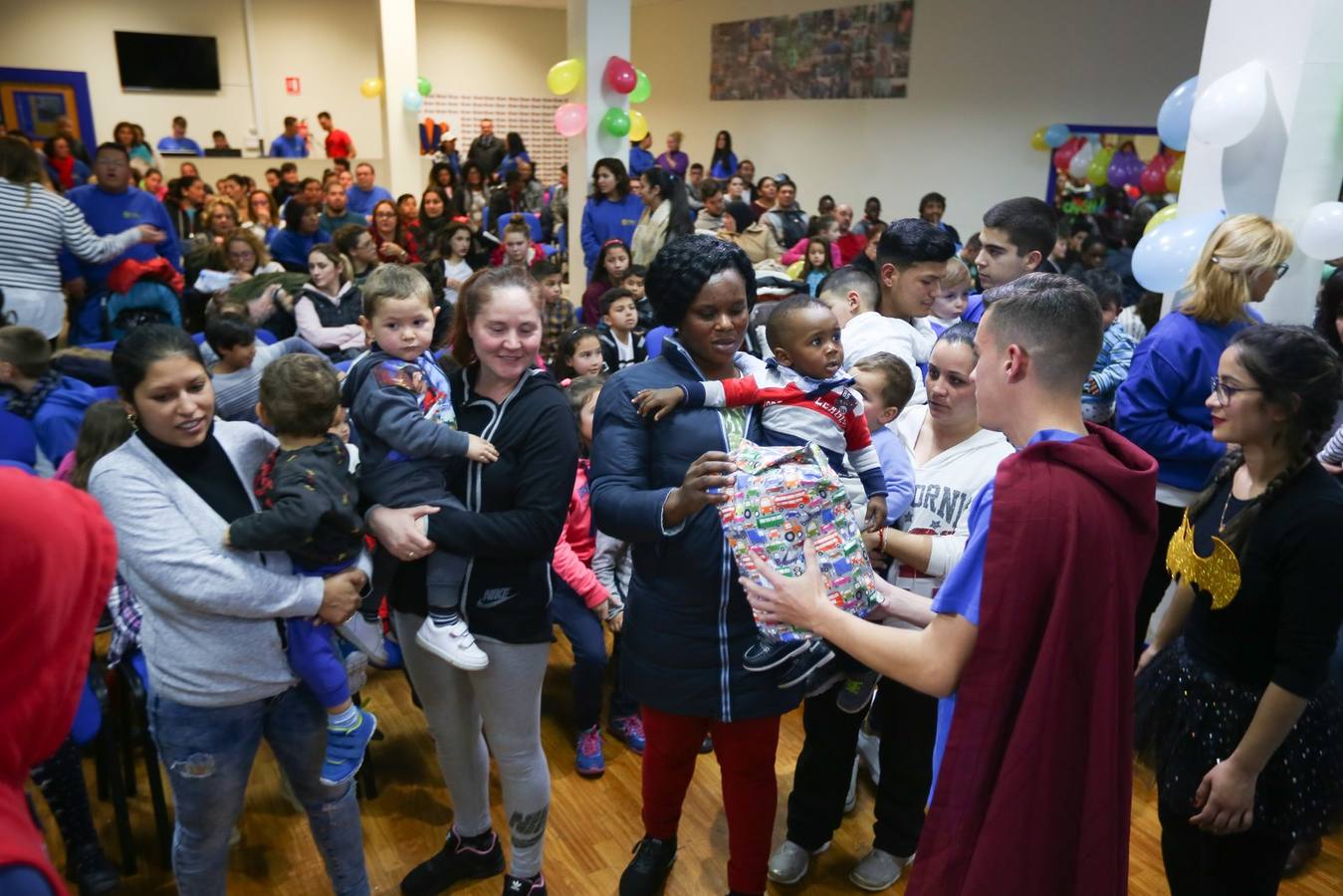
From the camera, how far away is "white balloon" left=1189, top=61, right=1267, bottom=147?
339 centimetres

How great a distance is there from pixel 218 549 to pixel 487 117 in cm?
1632

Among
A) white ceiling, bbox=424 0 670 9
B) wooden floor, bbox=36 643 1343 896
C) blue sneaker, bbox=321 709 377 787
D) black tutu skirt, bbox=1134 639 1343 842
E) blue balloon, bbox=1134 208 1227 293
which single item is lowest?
wooden floor, bbox=36 643 1343 896

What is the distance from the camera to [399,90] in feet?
34.1

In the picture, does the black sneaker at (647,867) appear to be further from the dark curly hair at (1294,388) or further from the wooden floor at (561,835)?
the dark curly hair at (1294,388)

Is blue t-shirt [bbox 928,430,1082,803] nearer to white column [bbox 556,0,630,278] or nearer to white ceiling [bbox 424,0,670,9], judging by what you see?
white column [bbox 556,0,630,278]

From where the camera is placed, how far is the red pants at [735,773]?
212cm

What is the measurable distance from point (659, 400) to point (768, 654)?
0.61m

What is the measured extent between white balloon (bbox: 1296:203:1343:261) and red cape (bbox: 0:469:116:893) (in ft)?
12.6

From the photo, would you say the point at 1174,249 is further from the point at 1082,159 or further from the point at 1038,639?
the point at 1082,159

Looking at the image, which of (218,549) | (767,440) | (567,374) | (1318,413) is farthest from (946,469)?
(567,374)

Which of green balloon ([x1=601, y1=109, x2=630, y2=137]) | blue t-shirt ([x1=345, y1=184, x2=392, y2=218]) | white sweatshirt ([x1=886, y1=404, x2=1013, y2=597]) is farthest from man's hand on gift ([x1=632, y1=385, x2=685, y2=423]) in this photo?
blue t-shirt ([x1=345, y1=184, x2=392, y2=218])

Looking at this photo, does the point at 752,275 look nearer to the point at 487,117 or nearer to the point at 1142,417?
the point at 1142,417

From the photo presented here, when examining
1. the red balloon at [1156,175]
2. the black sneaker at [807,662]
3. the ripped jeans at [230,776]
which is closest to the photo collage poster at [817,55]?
the red balloon at [1156,175]

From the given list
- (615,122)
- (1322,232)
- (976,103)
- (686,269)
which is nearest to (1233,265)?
(1322,232)
